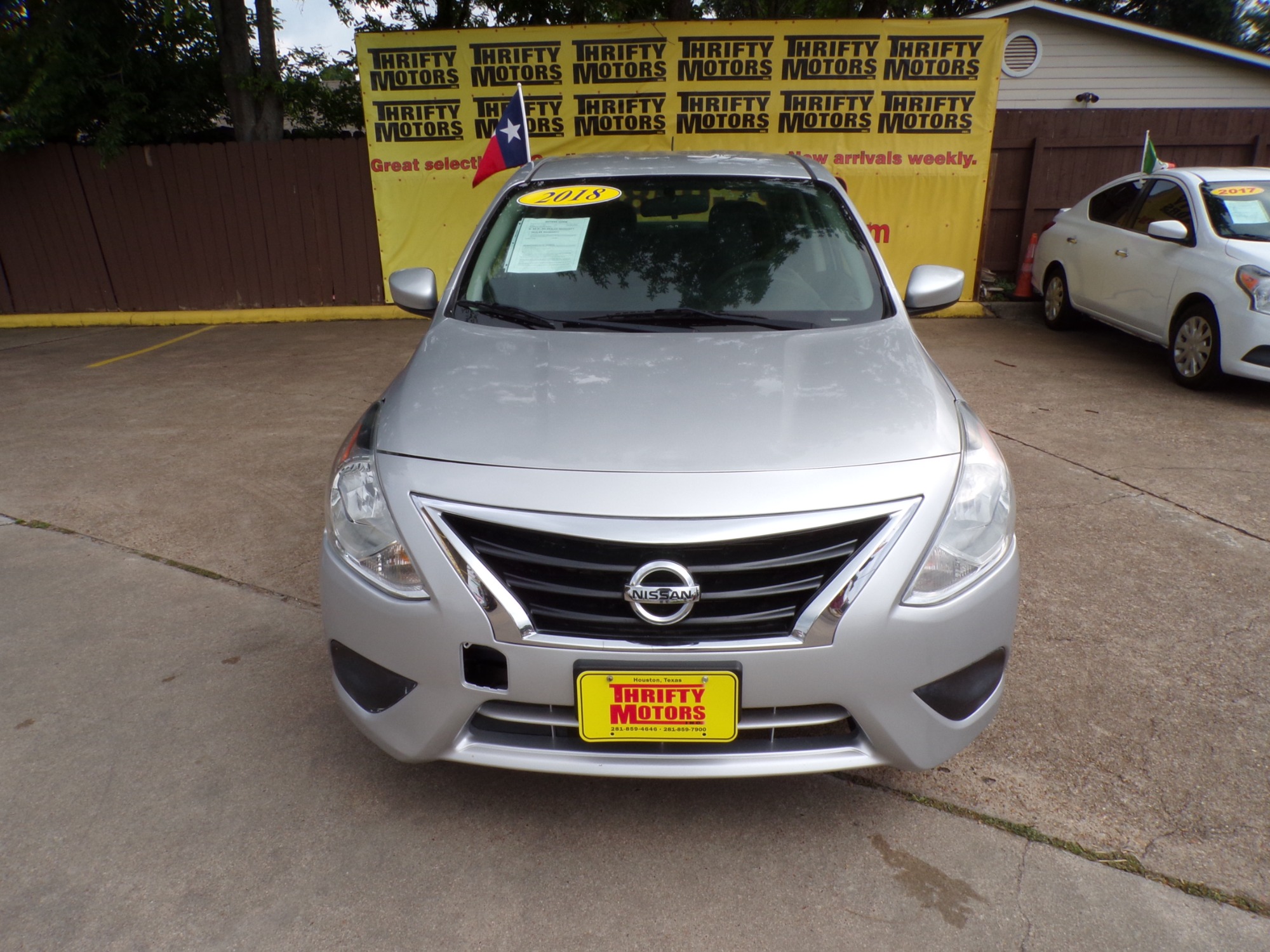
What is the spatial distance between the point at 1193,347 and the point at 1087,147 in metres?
4.67

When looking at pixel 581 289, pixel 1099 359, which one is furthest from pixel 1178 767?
pixel 1099 359

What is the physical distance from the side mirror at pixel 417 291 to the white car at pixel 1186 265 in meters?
5.42

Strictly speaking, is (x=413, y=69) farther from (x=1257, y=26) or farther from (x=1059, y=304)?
(x=1257, y=26)

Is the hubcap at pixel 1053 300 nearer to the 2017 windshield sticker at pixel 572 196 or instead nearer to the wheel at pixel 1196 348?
the wheel at pixel 1196 348

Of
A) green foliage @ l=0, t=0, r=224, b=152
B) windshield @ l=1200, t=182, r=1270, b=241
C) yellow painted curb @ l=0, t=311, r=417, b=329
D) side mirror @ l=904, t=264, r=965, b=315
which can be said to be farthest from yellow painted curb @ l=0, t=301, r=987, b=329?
side mirror @ l=904, t=264, r=965, b=315

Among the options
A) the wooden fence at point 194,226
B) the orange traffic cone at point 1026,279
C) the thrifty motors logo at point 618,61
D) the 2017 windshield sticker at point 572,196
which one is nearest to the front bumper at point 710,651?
the 2017 windshield sticker at point 572,196

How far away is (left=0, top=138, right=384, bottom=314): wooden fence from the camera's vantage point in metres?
9.64

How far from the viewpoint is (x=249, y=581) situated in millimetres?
3617

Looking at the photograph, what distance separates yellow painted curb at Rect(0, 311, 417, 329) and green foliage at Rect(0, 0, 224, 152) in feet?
6.01

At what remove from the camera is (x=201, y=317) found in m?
9.95

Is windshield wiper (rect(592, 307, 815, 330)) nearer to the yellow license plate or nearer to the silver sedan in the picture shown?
the silver sedan

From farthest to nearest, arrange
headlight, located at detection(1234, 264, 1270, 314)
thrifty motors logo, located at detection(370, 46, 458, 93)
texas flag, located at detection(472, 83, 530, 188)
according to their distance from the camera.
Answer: thrifty motors logo, located at detection(370, 46, 458, 93) → texas flag, located at detection(472, 83, 530, 188) → headlight, located at detection(1234, 264, 1270, 314)

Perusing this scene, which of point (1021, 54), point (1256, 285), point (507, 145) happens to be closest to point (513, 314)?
point (507, 145)

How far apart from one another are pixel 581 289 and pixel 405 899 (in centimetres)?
195
